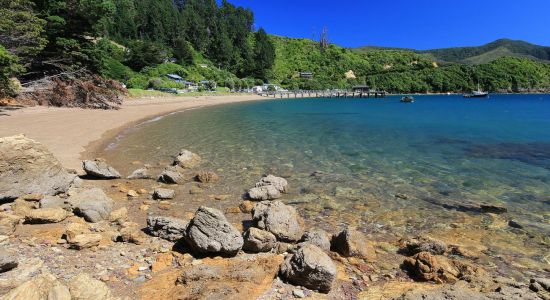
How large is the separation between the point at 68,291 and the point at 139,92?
2192 inches

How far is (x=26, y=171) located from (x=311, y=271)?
300 inches

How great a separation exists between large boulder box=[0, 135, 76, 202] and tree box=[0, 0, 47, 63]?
20.2m

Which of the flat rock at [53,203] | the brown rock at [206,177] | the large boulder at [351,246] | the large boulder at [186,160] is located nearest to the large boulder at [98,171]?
the large boulder at [186,160]

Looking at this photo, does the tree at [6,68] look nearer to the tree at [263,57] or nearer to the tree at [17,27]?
the tree at [17,27]

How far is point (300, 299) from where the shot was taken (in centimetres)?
486

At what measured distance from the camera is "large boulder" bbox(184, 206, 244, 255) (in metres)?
5.88

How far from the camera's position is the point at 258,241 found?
625 cm

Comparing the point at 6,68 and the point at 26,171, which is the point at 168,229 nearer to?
the point at 26,171

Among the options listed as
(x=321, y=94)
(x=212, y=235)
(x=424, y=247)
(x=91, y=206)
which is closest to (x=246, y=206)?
(x=212, y=235)

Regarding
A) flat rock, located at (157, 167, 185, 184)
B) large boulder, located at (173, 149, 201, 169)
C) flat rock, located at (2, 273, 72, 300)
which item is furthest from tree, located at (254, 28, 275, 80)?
flat rock, located at (2, 273, 72, 300)

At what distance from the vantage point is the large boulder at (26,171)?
7645 mm

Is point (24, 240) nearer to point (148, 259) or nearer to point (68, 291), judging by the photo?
point (148, 259)

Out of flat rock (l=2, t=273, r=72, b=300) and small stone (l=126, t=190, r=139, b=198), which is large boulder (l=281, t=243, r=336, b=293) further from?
small stone (l=126, t=190, r=139, b=198)

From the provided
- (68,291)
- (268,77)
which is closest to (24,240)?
(68,291)
